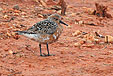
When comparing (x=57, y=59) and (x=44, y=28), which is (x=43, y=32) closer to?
(x=44, y=28)

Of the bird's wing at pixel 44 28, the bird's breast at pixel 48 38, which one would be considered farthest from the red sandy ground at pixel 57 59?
the bird's wing at pixel 44 28

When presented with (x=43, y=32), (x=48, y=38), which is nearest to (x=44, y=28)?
(x=43, y=32)

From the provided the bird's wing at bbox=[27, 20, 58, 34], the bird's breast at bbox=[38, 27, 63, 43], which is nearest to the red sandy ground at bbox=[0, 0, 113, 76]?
the bird's breast at bbox=[38, 27, 63, 43]

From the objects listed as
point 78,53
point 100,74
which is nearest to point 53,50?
point 78,53

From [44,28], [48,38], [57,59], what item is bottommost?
[57,59]

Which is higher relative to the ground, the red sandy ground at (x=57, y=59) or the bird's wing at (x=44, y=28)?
the bird's wing at (x=44, y=28)

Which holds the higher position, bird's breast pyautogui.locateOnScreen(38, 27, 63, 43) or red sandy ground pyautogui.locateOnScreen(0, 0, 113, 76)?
bird's breast pyautogui.locateOnScreen(38, 27, 63, 43)

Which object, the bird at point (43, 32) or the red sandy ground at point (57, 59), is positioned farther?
the bird at point (43, 32)

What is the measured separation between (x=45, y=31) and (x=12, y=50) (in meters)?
1.24

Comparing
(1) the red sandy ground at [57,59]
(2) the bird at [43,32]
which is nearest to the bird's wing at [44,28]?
(2) the bird at [43,32]

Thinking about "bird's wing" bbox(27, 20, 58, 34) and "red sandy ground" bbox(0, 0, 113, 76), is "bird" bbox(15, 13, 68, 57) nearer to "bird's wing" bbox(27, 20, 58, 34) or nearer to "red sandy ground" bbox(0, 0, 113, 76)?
"bird's wing" bbox(27, 20, 58, 34)

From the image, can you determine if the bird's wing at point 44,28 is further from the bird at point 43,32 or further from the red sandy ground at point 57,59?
the red sandy ground at point 57,59

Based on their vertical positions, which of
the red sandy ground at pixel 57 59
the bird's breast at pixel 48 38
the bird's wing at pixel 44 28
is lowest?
the red sandy ground at pixel 57 59

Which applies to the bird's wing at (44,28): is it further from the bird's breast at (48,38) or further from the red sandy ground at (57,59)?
the red sandy ground at (57,59)
